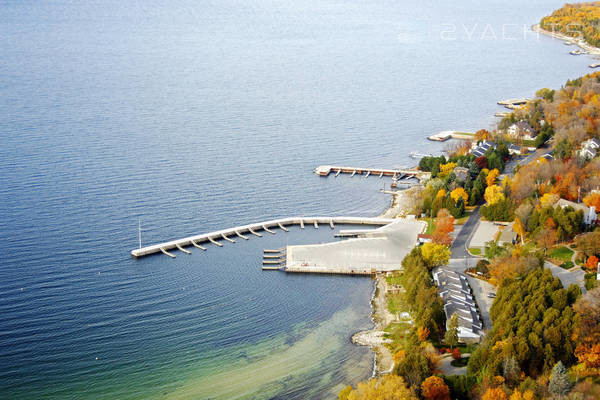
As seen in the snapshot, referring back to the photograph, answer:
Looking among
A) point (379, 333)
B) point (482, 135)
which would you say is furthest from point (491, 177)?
point (379, 333)

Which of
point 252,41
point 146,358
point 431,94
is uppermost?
point 252,41

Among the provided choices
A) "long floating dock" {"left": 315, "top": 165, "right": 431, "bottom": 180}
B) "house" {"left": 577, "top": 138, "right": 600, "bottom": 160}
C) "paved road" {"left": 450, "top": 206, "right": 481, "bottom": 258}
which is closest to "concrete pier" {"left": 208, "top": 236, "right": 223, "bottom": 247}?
"paved road" {"left": 450, "top": 206, "right": 481, "bottom": 258}

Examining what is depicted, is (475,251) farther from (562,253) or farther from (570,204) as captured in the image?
(570,204)

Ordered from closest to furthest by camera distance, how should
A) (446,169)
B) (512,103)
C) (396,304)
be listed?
(396,304) → (446,169) → (512,103)

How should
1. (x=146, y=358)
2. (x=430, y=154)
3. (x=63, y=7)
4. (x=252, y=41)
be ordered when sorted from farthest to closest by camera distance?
1. (x=63, y=7)
2. (x=252, y=41)
3. (x=430, y=154)
4. (x=146, y=358)

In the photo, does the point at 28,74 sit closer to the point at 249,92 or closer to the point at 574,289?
the point at 249,92

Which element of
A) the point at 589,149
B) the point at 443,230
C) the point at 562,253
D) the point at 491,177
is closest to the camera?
the point at 562,253

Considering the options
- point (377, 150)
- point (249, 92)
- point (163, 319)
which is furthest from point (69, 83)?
point (163, 319)
